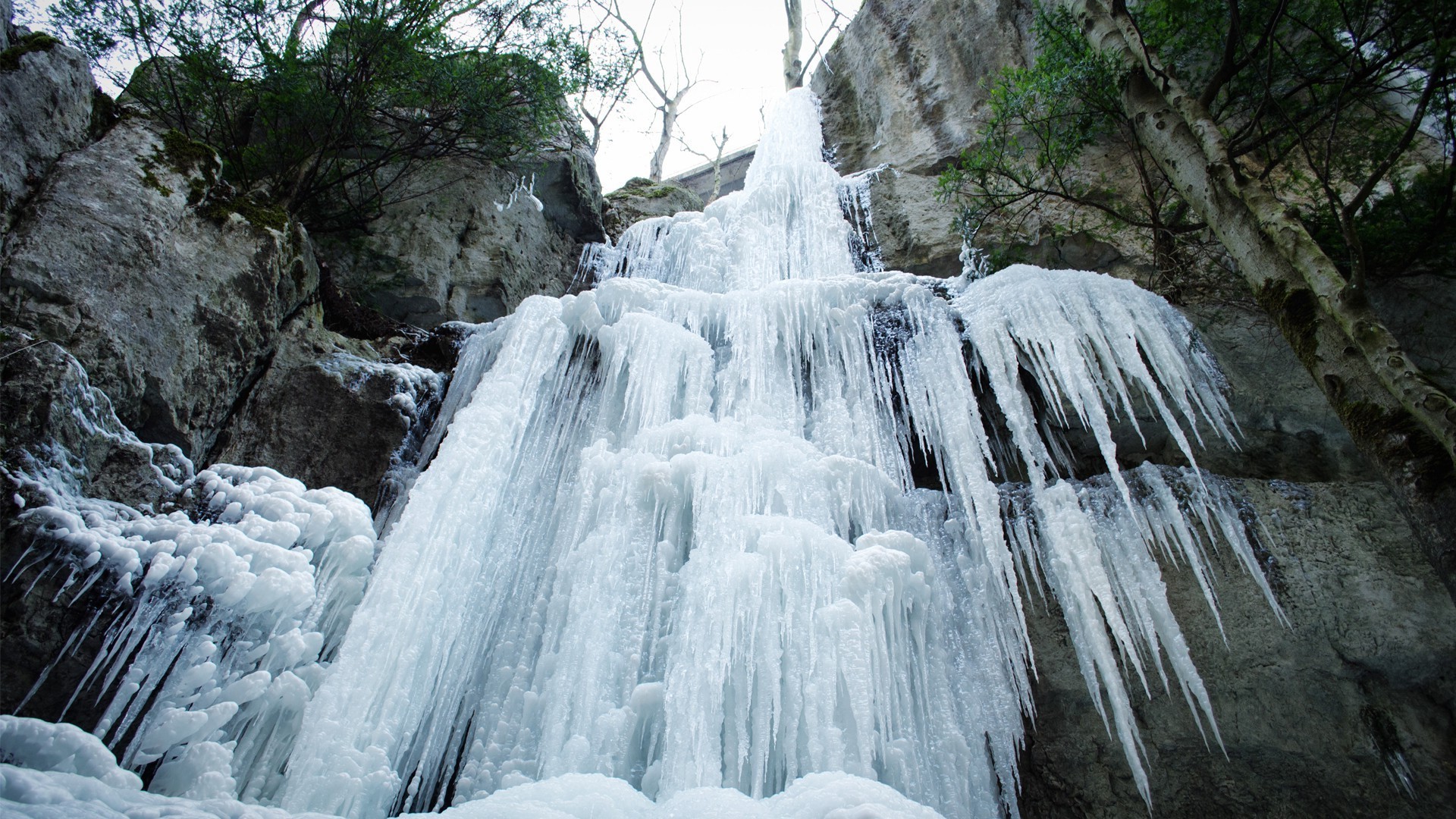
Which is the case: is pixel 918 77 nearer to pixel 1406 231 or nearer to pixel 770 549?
pixel 1406 231

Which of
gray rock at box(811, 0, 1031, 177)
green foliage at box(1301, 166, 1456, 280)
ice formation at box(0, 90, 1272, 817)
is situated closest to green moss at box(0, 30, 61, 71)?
ice formation at box(0, 90, 1272, 817)

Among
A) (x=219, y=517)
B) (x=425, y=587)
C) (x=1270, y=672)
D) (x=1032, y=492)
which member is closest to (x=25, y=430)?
(x=219, y=517)

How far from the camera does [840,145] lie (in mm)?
10438

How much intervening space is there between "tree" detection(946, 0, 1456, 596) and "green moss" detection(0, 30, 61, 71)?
691 centimetres

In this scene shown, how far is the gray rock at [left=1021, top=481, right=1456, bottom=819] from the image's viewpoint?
3.70 metres

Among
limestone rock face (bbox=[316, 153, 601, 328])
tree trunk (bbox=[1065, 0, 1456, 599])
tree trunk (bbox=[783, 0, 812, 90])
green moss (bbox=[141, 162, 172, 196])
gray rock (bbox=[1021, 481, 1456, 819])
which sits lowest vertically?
gray rock (bbox=[1021, 481, 1456, 819])

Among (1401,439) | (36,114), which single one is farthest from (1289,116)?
(36,114)

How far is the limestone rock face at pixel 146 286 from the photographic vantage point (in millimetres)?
3867

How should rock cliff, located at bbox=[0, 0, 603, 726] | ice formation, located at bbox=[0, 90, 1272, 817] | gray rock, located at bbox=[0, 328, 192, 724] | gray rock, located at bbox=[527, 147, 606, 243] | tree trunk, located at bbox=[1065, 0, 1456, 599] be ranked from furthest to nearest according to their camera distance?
gray rock, located at bbox=[527, 147, 606, 243] → ice formation, located at bbox=[0, 90, 1272, 817] → rock cliff, located at bbox=[0, 0, 603, 726] → gray rock, located at bbox=[0, 328, 192, 724] → tree trunk, located at bbox=[1065, 0, 1456, 599]

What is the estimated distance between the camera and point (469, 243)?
26.3ft

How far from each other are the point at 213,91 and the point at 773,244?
591 cm

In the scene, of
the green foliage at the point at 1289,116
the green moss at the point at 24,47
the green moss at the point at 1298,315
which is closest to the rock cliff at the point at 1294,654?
the green foliage at the point at 1289,116

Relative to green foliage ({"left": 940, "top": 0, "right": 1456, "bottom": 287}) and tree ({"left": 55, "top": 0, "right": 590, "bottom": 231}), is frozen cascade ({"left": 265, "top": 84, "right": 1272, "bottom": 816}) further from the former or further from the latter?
tree ({"left": 55, "top": 0, "right": 590, "bottom": 231})

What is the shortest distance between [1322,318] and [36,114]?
746cm
